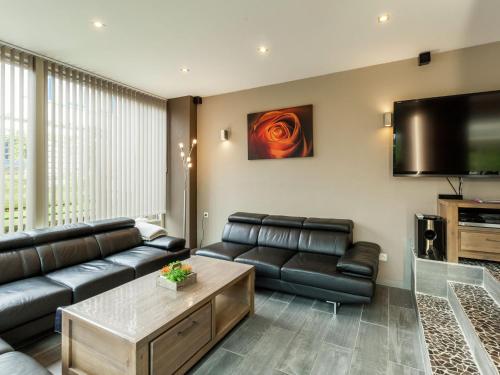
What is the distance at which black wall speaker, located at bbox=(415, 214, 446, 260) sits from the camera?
8.71 ft

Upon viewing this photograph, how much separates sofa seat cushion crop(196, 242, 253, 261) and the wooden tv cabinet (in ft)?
7.30

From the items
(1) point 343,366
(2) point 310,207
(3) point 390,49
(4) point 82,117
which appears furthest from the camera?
(2) point 310,207

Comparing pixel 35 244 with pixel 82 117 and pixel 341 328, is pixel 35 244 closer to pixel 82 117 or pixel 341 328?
pixel 82 117

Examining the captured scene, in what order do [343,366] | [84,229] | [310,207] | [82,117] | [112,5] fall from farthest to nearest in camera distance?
[310,207]
[82,117]
[84,229]
[112,5]
[343,366]

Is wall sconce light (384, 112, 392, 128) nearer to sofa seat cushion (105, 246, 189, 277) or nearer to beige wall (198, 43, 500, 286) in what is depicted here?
beige wall (198, 43, 500, 286)

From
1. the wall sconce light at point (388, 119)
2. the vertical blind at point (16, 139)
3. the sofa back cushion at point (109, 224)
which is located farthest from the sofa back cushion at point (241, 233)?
the vertical blind at point (16, 139)

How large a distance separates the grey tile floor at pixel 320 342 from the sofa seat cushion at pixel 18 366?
93 centimetres

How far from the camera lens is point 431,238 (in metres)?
2.69

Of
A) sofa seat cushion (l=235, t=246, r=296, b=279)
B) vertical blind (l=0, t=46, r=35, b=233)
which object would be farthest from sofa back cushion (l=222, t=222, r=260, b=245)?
vertical blind (l=0, t=46, r=35, b=233)

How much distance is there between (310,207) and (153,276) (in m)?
2.35

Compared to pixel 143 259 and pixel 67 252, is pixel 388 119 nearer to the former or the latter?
pixel 143 259

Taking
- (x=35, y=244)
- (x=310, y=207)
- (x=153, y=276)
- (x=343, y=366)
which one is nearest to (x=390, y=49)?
(x=310, y=207)

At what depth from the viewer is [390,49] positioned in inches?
115

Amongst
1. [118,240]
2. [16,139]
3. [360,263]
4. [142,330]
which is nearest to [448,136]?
[360,263]
